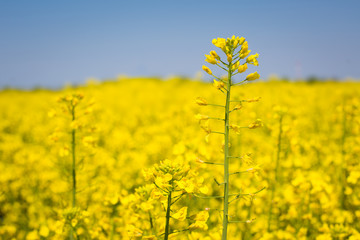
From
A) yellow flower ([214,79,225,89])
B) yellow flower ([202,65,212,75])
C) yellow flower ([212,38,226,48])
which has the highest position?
yellow flower ([212,38,226,48])

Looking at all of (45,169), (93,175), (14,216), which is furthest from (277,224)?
(45,169)

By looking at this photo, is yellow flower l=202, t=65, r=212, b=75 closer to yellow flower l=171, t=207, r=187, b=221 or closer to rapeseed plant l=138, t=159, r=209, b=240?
rapeseed plant l=138, t=159, r=209, b=240

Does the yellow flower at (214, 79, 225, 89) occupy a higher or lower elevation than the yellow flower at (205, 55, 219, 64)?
lower

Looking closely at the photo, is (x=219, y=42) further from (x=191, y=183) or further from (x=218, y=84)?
(x=191, y=183)

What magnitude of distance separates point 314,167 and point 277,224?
1478mm

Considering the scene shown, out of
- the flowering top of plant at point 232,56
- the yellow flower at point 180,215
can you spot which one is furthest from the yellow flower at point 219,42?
the yellow flower at point 180,215

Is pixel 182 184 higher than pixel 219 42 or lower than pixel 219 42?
lower

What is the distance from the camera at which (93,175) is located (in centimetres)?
462

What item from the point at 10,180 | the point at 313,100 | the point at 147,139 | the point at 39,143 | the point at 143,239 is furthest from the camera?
the point at 313,100

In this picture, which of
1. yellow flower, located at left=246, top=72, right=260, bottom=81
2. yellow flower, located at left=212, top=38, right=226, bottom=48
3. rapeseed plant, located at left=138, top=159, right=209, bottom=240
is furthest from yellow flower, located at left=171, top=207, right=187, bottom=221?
yellow flower, located at left=212, top=38, right=226, bottom=48

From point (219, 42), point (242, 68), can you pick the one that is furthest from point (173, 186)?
point (219, 42)

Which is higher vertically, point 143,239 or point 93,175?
Result: point 143,239

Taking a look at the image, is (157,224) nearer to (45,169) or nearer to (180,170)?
(180,170)

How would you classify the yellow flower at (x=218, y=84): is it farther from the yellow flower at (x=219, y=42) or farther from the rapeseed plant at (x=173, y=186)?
the rapeseed plant at (x=173, y=186)
